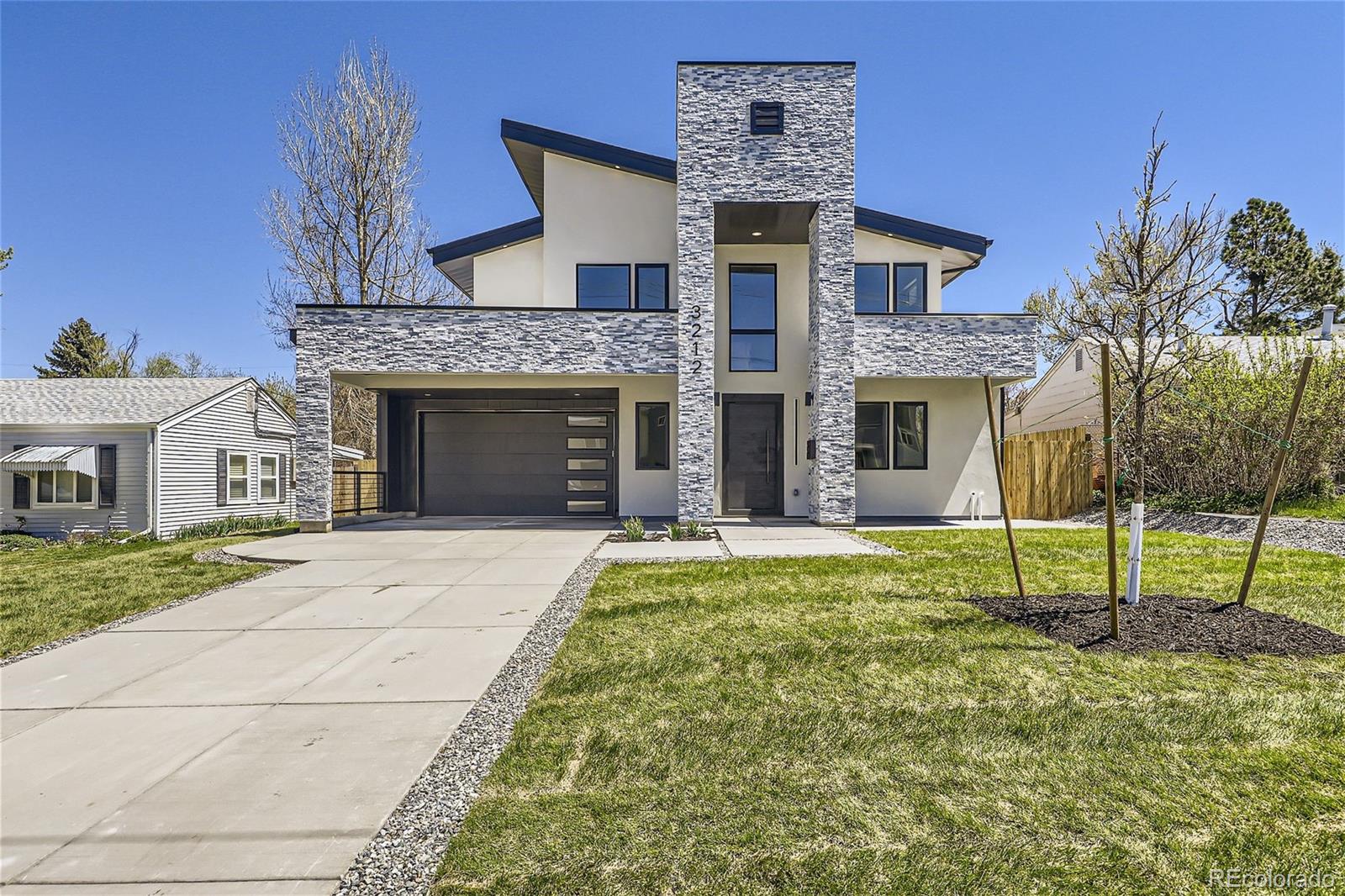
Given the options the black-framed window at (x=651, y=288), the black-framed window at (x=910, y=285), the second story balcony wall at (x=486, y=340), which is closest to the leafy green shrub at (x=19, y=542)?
the second story balcony wall at (x=486, y=340)

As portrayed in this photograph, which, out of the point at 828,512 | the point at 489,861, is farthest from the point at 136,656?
the point at 828,512

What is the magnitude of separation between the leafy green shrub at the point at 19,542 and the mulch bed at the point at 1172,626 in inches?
701

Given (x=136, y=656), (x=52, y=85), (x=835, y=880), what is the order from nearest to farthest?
(x=835, y=880), (x=136, y=656), (x=52, y=85)

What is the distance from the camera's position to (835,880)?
2.21m

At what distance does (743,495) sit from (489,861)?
1248 cm

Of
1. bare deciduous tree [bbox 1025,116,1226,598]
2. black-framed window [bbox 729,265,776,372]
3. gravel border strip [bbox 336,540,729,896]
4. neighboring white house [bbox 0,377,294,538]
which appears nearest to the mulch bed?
bare deciduous tree [bbox 1025,116,1226,598]

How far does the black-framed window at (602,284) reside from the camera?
14.6 m

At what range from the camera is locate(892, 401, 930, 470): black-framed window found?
1477cm

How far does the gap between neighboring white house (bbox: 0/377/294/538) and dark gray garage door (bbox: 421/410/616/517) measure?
20.1 feet

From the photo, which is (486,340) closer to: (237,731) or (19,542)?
(237,731)

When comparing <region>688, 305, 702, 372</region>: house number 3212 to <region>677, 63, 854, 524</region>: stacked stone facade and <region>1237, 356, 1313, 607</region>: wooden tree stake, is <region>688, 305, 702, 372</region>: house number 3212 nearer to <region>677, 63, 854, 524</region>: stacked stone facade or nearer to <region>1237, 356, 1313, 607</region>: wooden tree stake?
<region>677, 63, 854, 524</region>: stacked stone facade

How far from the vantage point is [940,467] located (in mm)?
14758

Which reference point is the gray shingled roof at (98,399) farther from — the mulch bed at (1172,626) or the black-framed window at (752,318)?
the mulch bed at (1172,626)

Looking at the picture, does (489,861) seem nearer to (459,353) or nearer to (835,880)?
(835,880)
